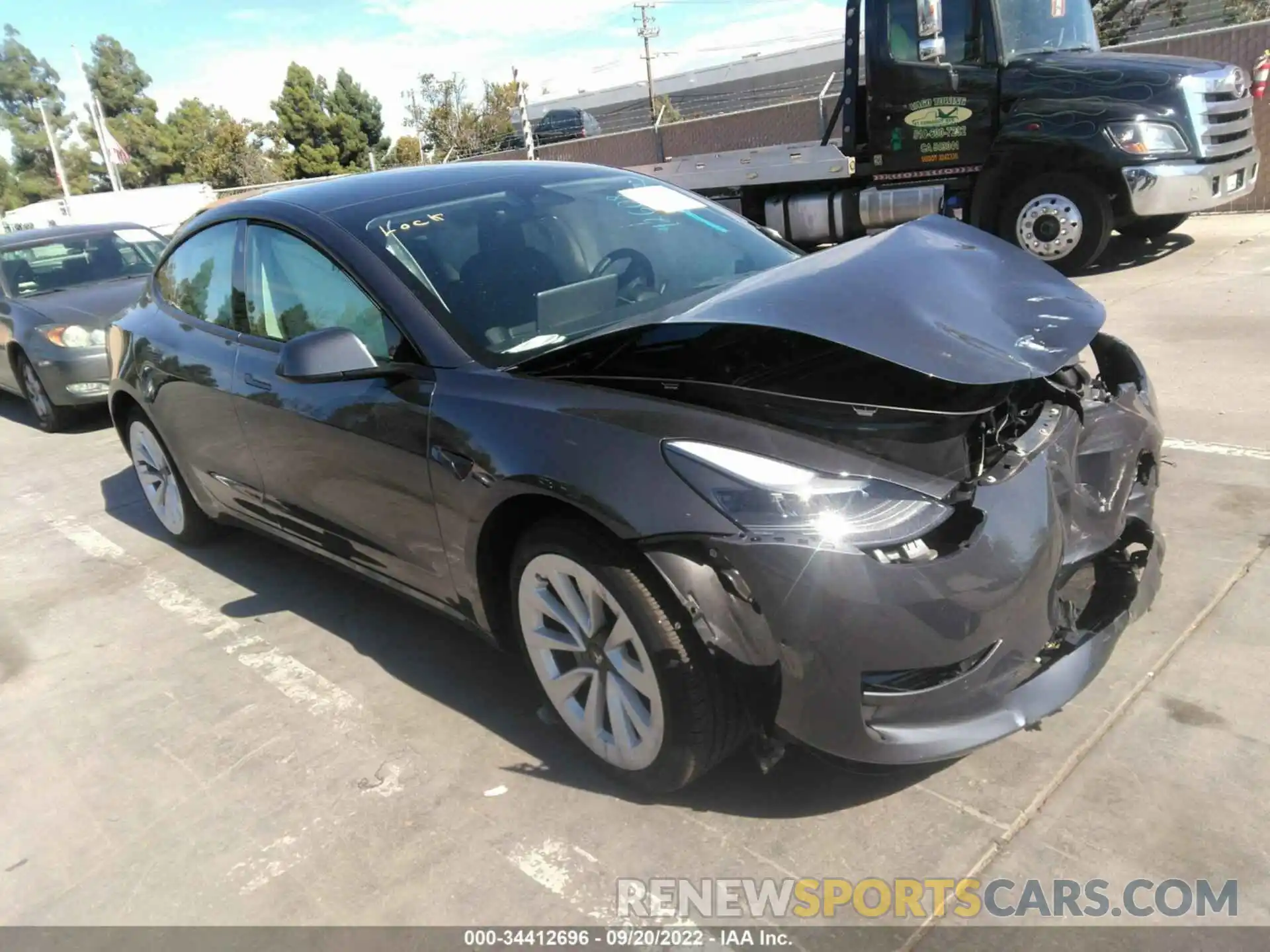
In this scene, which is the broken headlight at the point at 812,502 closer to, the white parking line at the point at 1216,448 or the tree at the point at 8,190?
the white parking line at the point at 1216,448

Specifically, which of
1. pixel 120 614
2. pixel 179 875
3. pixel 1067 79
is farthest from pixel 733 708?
pixel 1067 79

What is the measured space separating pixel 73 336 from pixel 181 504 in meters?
3.67

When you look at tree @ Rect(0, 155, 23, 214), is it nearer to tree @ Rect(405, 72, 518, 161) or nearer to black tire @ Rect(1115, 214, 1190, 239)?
tree @ Rect(405, 72, 518, 161)

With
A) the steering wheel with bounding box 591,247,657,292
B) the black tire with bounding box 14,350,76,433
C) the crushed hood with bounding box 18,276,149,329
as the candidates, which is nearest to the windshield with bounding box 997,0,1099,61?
the steering wheel with bounding box 591,247,657,292

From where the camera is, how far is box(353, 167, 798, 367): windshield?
121 inches

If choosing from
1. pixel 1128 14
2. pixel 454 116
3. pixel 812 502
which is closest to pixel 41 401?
pixel 812 502

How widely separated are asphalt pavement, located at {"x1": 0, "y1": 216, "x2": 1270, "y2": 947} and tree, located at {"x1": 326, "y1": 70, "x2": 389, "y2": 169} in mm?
53344

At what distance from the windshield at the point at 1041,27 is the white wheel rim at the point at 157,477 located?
25.9 feet

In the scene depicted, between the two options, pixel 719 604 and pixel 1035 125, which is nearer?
pixel 719 604

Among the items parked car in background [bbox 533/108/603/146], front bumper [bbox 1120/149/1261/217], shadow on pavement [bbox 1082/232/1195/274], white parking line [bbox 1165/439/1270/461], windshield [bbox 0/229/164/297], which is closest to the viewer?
white parking line [bbox 1165/439/1270/461]

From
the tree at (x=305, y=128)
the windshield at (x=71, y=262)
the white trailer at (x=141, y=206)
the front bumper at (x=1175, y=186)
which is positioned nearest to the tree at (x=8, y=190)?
the tree at (x=305, y=128)

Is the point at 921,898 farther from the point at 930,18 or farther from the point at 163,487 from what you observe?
the point at 930,18

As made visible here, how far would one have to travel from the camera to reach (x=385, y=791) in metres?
2.83

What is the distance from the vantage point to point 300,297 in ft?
11.6
